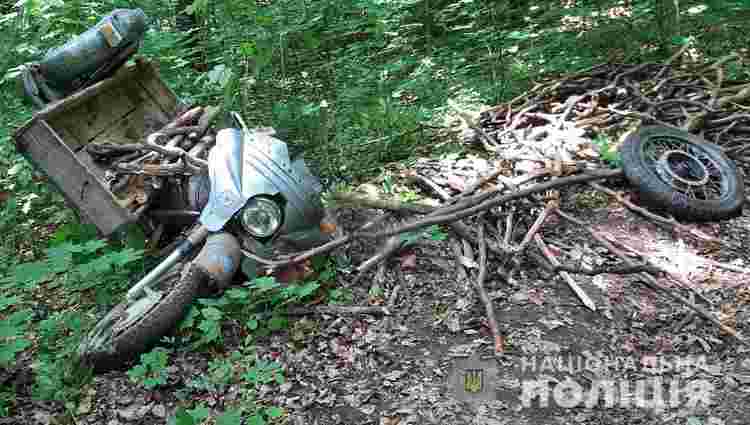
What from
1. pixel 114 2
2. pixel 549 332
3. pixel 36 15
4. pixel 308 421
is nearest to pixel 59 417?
pixel 308 421

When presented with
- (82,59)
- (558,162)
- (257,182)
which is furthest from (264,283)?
(558,162)

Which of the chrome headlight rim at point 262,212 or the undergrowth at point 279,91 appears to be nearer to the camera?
the undergrowth at point 279,91

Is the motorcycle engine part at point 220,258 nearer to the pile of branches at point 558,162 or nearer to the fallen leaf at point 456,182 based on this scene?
the pile of branches at point 558,162

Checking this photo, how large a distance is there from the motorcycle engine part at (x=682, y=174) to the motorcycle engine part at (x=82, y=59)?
4430 millimetres

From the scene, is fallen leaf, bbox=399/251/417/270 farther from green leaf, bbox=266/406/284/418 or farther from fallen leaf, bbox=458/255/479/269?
green leaf, bbox=266/406/284/418

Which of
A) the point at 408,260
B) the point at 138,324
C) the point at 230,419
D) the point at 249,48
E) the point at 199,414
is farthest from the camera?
the point at 249,48

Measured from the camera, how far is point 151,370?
357cm

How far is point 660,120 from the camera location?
5.59 metres

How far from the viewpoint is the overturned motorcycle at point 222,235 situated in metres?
3.69

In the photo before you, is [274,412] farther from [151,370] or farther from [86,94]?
[86,94]

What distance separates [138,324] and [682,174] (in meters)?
4.35

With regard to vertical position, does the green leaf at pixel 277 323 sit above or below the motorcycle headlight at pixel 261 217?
below

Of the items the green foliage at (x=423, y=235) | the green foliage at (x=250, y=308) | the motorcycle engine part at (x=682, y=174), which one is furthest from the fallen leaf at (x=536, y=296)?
the green foliage at (x=250, y=308)

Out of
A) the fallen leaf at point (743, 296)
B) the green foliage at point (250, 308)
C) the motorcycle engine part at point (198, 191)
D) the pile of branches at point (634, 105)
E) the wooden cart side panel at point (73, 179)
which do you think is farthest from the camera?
the pile of branches at point (634, 105)
